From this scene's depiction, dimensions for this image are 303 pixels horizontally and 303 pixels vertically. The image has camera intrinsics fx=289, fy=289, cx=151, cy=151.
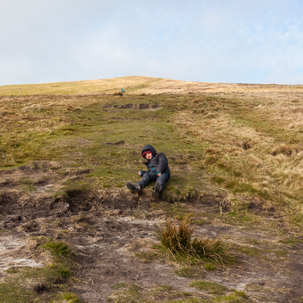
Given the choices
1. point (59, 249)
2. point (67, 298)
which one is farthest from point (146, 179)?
point (67, 298)

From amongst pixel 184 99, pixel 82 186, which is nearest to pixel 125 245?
pixel 82 186

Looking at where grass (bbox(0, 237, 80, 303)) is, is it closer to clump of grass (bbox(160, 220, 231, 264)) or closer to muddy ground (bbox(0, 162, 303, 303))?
muddy ground (bbox(0, 162, 303, 303))

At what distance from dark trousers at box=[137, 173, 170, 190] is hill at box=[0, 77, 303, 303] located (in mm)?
345

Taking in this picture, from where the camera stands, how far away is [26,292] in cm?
399

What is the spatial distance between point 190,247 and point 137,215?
110 inches

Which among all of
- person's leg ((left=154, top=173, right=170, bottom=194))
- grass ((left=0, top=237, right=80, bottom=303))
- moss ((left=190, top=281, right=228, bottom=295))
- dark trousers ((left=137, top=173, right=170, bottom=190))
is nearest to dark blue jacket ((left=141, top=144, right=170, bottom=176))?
dark trousers ((left=137, top=173, right=170, bottom=190))

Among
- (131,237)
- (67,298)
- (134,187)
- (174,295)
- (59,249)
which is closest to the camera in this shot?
(67,298)

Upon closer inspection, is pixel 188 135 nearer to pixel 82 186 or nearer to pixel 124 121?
pixel 124 121

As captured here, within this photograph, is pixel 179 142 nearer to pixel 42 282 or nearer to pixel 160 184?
pixel 160 184

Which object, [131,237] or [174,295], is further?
[131,237]

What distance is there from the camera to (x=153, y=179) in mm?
10281

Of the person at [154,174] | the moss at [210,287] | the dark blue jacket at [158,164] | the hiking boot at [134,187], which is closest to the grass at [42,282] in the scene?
the moss at [210,287]

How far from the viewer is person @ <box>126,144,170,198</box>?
9.37 m

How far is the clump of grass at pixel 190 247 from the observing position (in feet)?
18.5
